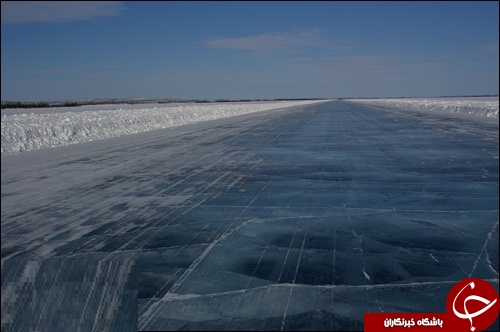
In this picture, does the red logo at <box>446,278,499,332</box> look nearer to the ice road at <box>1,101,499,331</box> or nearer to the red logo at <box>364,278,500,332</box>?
the red logo at <box>364,278,500,332</box>

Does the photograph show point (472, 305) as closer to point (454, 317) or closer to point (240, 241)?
point (454, 317)

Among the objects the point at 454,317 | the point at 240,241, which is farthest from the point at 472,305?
the point at 240,241

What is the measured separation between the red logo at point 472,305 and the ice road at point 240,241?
167mm

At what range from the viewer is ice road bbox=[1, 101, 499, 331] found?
4215 millimetres

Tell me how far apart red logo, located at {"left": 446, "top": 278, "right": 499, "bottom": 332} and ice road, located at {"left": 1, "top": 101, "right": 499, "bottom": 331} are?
167mm

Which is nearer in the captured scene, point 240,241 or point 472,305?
point 472,305

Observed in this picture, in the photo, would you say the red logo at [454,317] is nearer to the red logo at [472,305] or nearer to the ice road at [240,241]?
the red logo at [472,305]

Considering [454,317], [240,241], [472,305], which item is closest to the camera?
[454,317]

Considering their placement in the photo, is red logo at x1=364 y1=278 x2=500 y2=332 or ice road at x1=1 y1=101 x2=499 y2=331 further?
ice road at x1=1 y1=101 x2=499 y2=331

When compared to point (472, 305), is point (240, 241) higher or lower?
higher

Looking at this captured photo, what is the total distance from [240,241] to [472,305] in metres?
3.14

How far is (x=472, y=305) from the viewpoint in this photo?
434 centimetres

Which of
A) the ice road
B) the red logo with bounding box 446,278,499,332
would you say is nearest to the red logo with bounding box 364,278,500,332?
the red logo with bounding box 446,278,499,332

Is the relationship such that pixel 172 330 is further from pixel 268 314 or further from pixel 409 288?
pixel 409 288
